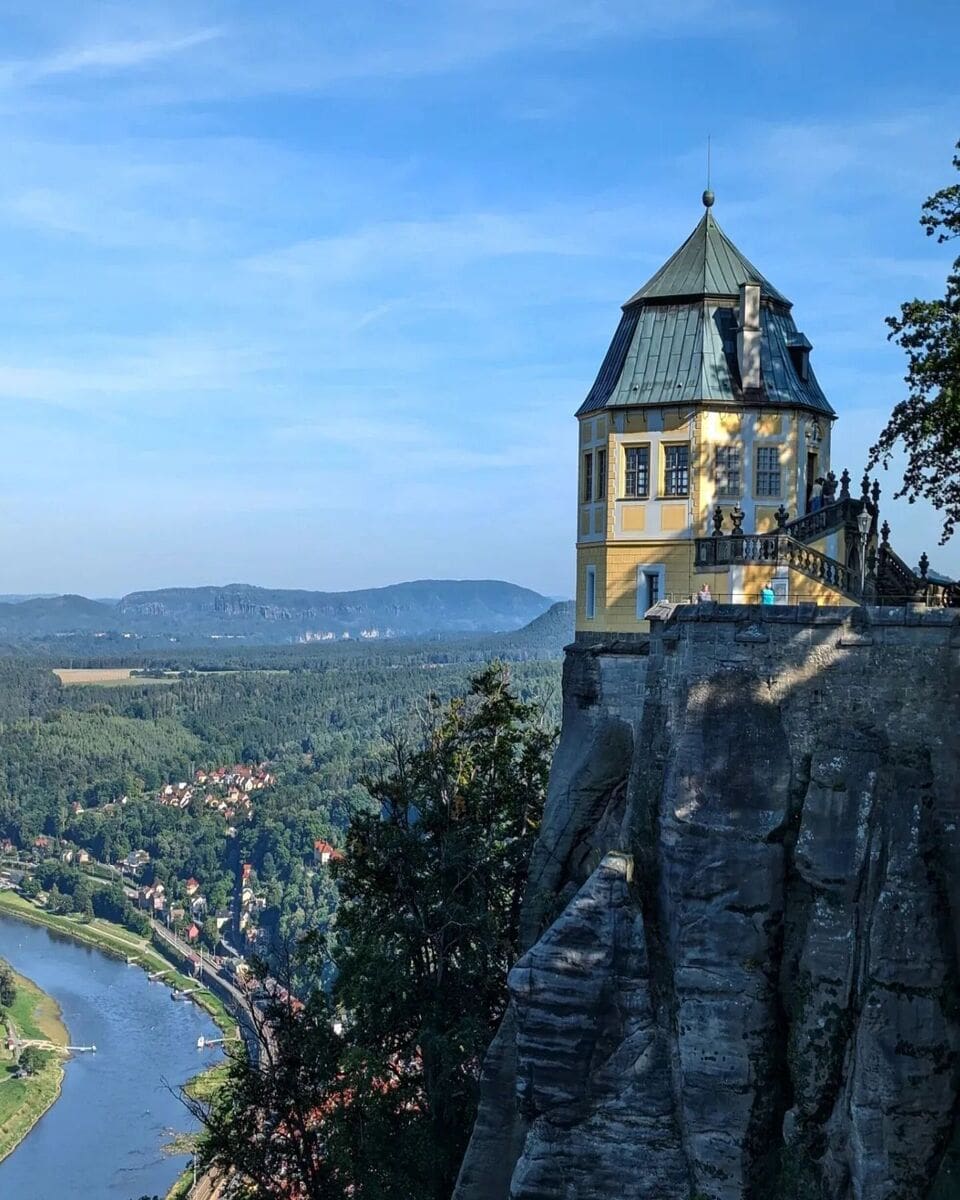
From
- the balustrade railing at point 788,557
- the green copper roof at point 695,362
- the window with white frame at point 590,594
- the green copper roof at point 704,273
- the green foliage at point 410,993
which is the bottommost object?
the green foliage at point 410,993

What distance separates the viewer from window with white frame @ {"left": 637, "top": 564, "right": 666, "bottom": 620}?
2812 cm

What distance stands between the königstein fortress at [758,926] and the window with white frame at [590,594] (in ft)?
9.02

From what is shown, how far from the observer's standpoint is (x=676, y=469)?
2839 centimetres

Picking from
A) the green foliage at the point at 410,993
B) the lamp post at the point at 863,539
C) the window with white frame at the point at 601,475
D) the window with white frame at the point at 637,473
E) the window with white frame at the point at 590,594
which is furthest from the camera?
the green foliage at the point at 410,993

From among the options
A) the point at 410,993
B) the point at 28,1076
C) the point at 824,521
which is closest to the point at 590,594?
the point at 824,521

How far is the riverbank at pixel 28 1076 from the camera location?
77625 mm

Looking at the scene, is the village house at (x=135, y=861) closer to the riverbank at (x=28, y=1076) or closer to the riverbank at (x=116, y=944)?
the riverbank at (x=116, y=944)

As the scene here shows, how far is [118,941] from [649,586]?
112 m

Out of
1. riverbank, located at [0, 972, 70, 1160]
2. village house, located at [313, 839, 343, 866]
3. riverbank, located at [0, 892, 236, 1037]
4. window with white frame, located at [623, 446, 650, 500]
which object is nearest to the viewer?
window with white frame, located at [623, 446, 650, 500]

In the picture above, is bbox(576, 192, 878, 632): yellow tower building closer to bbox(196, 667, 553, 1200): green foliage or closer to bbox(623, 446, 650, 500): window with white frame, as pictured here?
bbox(623, 446, 650, 500): window with white frame

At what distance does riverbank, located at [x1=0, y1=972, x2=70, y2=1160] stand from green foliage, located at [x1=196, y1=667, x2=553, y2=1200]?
49924mm

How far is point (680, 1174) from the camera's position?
20.9 metres

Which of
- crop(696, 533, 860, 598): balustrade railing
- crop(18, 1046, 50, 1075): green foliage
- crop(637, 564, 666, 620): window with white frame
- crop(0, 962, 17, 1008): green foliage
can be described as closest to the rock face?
crop(696, 533, 860, 598): balustrade railing

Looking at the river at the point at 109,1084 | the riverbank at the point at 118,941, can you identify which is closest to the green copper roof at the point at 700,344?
the river at the point at 109,1084
